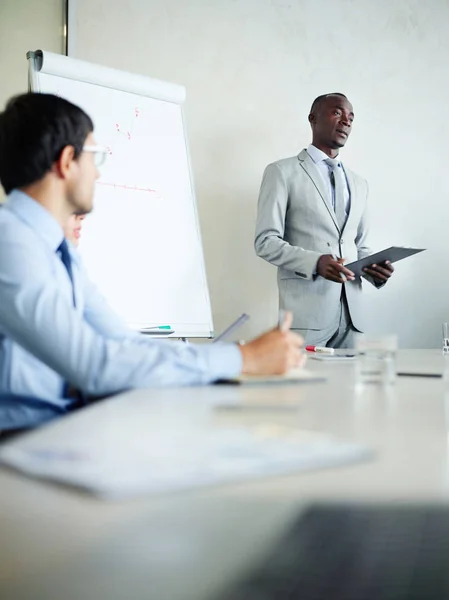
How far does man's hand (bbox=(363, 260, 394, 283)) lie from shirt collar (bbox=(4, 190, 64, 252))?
1733 millimetres

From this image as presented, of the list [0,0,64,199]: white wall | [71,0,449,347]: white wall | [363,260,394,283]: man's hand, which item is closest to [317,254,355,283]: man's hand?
[363,260,394,283]: man's hand

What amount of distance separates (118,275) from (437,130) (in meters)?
2.01

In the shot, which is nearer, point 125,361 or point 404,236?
point 125,361

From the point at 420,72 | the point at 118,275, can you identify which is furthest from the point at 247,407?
the point at 420,72

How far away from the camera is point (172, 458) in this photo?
57cm

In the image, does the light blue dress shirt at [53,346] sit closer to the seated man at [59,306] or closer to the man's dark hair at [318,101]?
the seated man at [59,306]

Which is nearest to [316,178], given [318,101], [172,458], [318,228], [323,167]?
[323,167]

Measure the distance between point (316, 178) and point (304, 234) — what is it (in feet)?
0.88

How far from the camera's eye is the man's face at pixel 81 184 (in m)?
1.36

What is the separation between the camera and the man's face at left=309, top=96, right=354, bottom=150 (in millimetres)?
3416

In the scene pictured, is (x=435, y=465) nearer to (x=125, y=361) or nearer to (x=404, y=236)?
(x=125, y=361)

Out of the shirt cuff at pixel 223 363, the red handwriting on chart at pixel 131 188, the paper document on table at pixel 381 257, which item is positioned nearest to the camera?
the shirt cuff at pixel 223 363

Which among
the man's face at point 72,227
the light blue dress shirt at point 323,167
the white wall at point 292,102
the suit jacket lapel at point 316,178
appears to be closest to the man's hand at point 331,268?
the suit jacket lapel at point 316,178

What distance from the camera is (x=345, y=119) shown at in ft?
11.3
